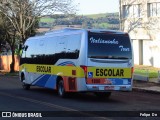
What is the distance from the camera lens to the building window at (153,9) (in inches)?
1930

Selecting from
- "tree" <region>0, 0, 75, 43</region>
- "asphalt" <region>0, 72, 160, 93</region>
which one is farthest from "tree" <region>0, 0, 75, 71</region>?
"asphalt" <region>0, 72, 160, 93</region>

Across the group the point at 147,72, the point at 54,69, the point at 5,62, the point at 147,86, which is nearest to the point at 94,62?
the point at 54,69

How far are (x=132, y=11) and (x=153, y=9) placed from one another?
368 centimetres

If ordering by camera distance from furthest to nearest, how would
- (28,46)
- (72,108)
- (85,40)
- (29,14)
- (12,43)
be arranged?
(12,43)
(29,14)
(28,46)
(85,40)
(72,108)

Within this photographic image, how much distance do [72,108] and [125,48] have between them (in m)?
4.46

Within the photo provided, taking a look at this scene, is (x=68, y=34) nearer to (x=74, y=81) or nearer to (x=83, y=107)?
(x=74, y=81)

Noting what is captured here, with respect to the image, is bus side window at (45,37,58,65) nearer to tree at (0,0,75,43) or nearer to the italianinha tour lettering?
the italianinha tour lettering

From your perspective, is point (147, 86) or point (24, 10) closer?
point (147, 86)

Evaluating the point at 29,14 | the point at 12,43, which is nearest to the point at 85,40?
the point at 29,14

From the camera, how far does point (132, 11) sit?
52.9 metres

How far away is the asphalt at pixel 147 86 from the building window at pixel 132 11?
22.2 meters

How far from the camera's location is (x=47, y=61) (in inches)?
904

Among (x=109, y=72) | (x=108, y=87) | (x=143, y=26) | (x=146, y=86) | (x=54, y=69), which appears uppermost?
(x=143, y=26)

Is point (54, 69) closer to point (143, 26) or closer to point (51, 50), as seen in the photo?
point (51, 50)
